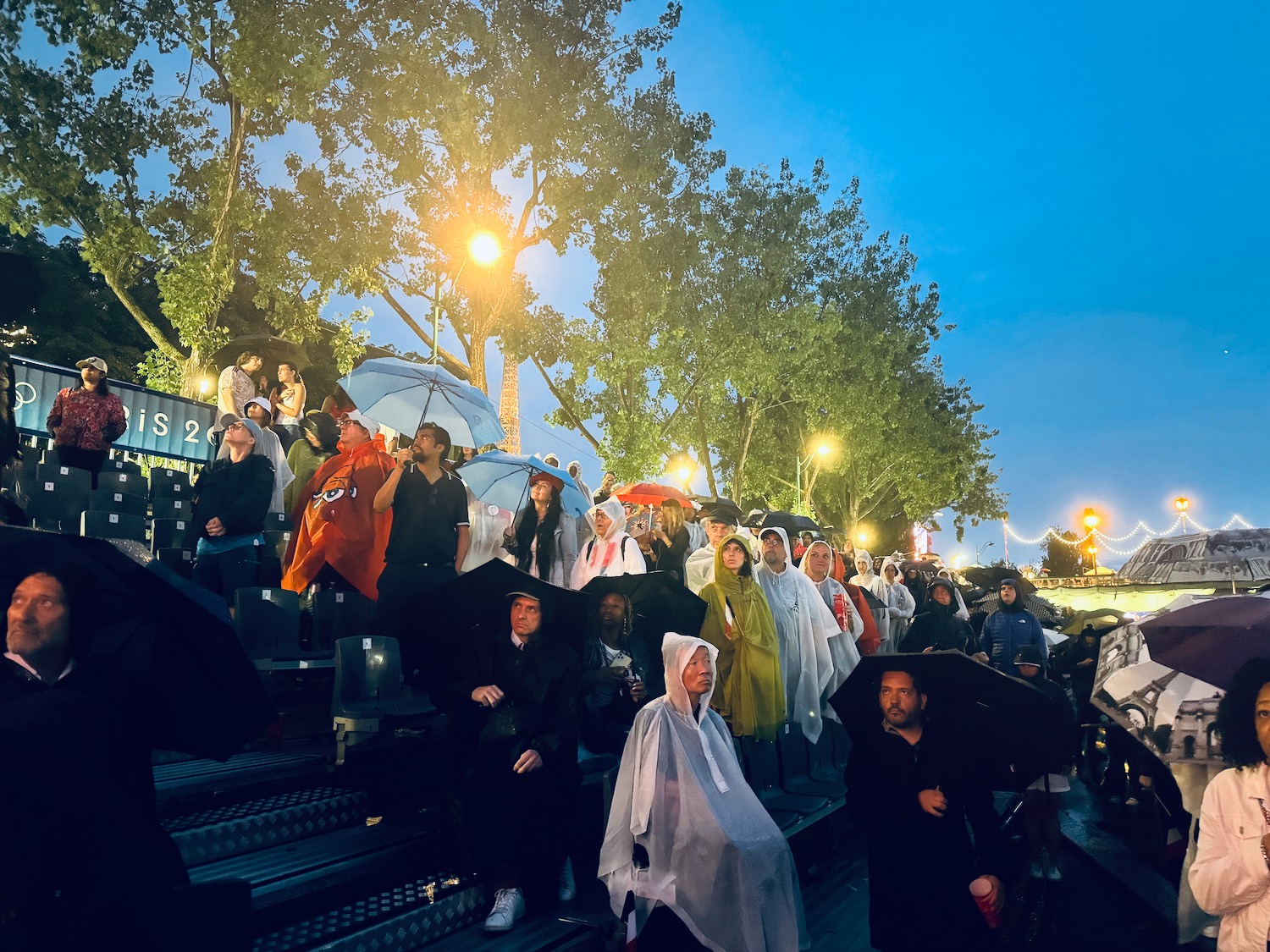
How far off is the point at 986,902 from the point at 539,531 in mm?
5066

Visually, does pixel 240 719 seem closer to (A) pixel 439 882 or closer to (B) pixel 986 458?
(A) pixel 439 882

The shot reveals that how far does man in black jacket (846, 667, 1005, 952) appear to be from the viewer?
145 inches

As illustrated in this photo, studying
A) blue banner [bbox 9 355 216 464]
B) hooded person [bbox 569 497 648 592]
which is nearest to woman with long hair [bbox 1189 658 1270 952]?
hooded person [bbox 569 497 648 592]

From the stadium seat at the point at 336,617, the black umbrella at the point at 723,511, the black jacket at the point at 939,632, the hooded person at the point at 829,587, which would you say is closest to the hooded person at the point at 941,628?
the black jacket at the point at 939,632

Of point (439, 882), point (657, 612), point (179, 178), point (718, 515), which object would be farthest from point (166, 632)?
point (179, 178)

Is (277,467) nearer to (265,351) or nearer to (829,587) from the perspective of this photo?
(829,587)

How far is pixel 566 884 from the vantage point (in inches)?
178

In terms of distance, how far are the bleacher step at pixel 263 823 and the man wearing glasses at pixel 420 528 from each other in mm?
1505

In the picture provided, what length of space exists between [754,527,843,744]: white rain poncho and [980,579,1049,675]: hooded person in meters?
2.44

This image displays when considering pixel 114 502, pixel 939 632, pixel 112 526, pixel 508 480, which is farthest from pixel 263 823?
pixel 939 632

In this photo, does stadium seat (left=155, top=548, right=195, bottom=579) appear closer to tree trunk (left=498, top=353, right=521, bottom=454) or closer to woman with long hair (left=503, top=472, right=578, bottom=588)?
woman with long hair (left=503, top=472, right=578, bottom=588)

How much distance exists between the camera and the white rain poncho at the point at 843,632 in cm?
862

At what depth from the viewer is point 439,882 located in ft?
13.5

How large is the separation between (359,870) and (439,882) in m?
0.44
